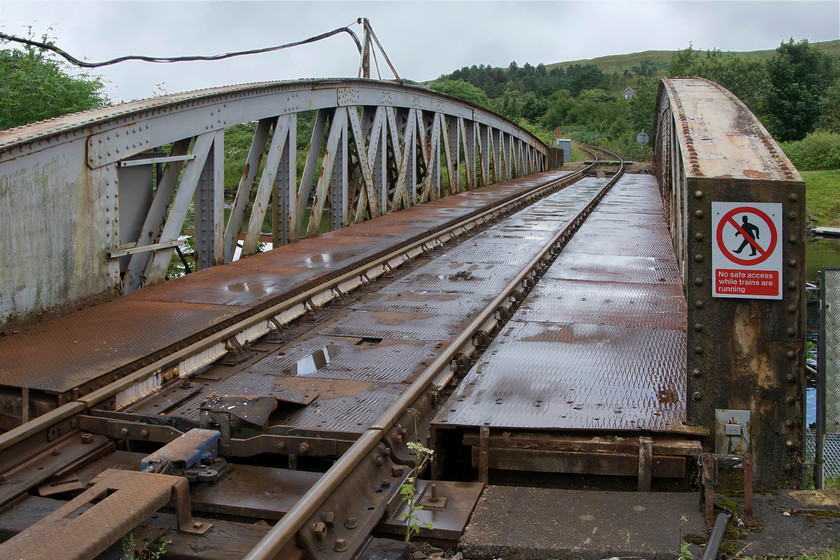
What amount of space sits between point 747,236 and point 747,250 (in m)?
0.07

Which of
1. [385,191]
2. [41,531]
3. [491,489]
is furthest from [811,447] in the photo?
[385,191]

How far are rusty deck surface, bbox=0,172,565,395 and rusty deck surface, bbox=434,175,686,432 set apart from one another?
2.11 metres

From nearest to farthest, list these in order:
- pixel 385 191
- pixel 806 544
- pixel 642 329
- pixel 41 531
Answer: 1. pixel 41 531
2. pixel 806 544
3. pixel 642 329
4. pixel 385 191

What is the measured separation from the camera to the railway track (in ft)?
10.7

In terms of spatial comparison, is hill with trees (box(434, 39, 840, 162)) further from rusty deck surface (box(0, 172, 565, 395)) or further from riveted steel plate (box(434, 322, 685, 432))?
riveted steel plate (box(434, 322, 685, 432))

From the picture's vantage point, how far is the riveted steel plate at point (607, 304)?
21.1 feet

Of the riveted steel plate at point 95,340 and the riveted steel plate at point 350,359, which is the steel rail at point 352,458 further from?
the riveted steel plate at point 95,340

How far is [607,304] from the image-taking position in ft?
23.1

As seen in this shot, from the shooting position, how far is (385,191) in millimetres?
13898

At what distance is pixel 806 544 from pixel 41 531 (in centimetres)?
295

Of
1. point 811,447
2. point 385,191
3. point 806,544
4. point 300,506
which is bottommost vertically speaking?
point 811,447

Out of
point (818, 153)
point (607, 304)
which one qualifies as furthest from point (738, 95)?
point (607, 304)

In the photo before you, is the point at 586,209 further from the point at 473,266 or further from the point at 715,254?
the point at 715,254

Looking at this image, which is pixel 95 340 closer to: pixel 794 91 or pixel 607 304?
pixel 607 304
